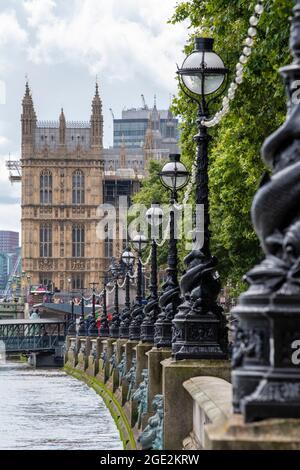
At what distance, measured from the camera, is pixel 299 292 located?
843cm

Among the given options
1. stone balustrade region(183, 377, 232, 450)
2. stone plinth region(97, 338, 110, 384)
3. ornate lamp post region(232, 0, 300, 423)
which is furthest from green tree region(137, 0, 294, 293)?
ornate lamp post region(232, 0, 300, 423)

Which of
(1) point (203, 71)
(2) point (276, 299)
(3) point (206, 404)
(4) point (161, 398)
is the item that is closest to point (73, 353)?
(1) point (203, 71)

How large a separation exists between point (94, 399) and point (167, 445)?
41257 millimetres

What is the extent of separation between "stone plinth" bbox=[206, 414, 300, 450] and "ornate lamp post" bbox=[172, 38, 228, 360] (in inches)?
356

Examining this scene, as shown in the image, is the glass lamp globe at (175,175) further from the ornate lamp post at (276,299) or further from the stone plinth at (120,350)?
the stone plinth at (120,350)

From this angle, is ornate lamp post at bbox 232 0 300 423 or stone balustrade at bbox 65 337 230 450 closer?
ornate lamp post at bbox 232 0 300 423

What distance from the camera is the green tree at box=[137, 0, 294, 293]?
72.5 feet

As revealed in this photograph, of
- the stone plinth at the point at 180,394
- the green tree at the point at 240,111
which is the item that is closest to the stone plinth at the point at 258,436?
the stone plinth at the point at 180,394

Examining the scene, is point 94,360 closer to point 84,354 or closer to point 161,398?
point 84,354

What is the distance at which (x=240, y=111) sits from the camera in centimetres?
2936

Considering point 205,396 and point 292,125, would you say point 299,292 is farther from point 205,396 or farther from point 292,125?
point 205,396

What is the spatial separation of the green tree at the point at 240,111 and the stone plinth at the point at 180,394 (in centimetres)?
445

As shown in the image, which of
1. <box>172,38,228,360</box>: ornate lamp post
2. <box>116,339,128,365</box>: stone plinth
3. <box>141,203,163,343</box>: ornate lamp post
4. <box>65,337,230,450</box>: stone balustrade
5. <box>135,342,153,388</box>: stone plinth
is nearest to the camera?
<box>65,337,230,450</box>: stone balustrade

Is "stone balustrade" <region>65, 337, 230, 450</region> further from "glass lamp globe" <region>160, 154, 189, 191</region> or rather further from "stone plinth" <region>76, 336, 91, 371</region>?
"stone plinth" <region>76, 336, 91, 371</region>
